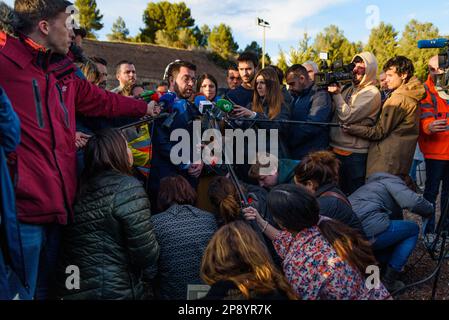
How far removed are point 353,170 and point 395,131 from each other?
0.56m

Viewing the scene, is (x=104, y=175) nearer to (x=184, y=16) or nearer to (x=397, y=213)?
(x=397, y=213)

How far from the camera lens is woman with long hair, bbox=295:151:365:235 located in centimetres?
300

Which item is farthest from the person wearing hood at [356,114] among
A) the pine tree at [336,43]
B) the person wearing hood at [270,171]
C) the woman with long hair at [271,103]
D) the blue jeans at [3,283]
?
the pine tree at [336,43]

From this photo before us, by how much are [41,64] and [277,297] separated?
1.76 metres

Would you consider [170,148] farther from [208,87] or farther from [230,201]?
[208,87]

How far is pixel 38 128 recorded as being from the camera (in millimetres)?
2227

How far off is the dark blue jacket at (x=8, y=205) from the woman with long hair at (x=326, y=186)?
1930 millimetres

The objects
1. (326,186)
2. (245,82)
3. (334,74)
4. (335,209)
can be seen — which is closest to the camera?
(335,209)

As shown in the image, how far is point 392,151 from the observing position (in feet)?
13.7

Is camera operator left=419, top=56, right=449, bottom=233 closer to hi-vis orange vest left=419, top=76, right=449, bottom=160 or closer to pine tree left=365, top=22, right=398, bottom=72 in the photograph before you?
hi-vis orange vest left=419, top=76, right=449, bottom=160

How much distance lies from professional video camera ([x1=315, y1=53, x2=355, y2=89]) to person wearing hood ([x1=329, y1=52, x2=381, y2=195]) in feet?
0.27

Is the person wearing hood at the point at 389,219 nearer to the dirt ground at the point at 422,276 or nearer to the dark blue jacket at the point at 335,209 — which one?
the dirt ground at the point at 422,276

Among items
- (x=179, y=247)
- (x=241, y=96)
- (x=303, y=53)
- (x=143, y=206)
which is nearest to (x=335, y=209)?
(x=179, y=247)

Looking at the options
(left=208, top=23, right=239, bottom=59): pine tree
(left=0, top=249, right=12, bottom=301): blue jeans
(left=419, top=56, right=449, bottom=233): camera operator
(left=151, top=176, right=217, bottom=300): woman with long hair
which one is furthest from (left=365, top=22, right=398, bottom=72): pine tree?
(left=0, top=249, right=12, bottom=301): blue jeans
